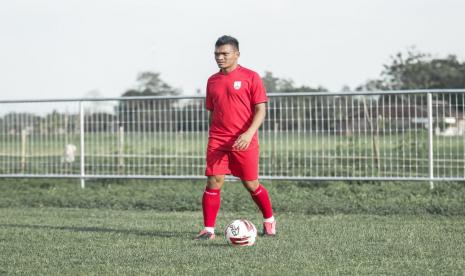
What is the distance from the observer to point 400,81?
1174 inches

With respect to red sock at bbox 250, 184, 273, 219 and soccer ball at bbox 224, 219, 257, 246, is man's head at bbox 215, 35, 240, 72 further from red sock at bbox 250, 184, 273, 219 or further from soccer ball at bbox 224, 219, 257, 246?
soccer ball at bbox 224, 219, 257, 246

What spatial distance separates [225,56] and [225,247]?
6.40ft

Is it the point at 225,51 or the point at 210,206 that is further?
the point at 210,206

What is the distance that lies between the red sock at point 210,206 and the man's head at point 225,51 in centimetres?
133

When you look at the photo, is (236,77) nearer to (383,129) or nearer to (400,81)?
(383,129)

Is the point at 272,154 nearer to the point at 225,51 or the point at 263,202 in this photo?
the point at 263,202

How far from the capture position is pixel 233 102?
8.75 m

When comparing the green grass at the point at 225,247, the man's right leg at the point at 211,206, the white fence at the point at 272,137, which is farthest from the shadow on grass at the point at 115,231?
the white fence at the point at 272,137

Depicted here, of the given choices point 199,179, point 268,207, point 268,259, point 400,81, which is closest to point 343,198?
point 199,179

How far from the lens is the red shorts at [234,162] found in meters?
8.82

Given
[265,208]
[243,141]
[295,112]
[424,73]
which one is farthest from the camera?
[424,73]

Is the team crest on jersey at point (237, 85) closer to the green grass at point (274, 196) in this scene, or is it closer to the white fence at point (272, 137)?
the green grass at point (274, 196)

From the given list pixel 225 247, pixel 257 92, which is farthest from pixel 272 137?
pixel 225 247

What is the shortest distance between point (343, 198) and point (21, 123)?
6160 mm
